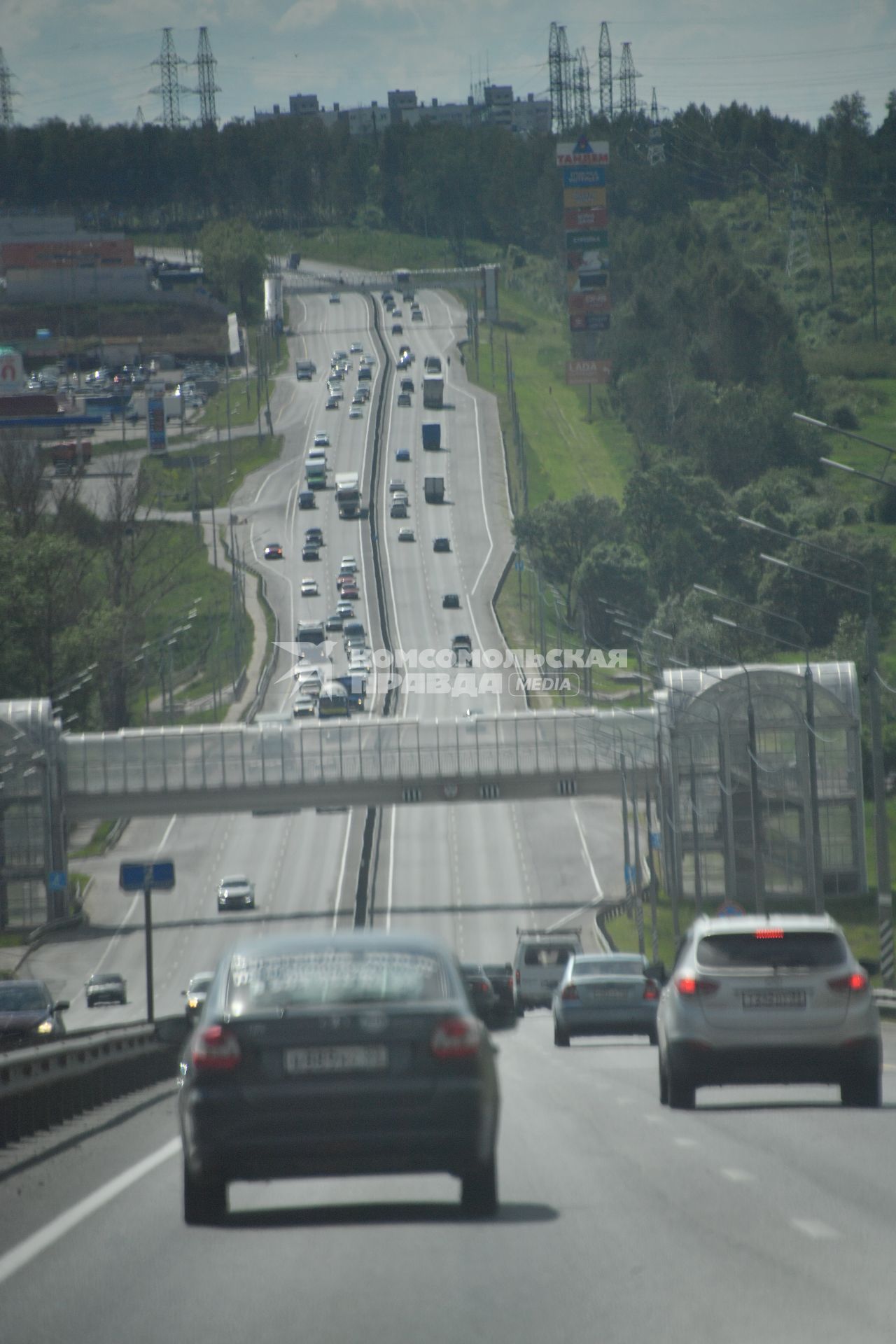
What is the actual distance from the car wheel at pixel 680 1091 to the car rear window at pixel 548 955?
97.0 ft

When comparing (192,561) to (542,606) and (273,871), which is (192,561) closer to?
(542,606)

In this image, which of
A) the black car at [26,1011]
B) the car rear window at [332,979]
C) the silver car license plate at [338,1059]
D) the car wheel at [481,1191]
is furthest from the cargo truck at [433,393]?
the silver car license plate at [338,1059]

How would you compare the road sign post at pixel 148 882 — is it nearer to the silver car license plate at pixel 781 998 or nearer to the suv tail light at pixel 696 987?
the suv tail light at pixel 696 987

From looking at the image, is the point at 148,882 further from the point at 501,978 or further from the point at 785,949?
the point at 785,949

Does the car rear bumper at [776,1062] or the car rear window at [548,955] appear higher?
the car rear bumper at [776,1062]

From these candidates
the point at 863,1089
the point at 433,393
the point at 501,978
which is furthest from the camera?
the point at 433,393

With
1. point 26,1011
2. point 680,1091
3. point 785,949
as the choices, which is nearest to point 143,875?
point 26,1011

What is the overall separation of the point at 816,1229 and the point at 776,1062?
6144mm

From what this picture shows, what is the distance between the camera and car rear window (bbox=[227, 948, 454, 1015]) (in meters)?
10.6

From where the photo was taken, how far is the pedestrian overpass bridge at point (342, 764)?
81.1m

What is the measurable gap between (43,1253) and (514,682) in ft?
328

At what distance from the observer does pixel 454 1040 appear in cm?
1050

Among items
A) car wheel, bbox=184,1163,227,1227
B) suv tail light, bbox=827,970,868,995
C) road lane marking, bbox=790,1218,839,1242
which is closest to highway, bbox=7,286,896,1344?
road lane marking, bbox=790,1218,839,1242

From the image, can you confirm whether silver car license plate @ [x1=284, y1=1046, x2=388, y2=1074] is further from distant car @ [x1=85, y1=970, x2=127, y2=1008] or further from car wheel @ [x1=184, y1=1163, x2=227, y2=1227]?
distant car @ [x1=85, y1=970, x2=127, y2=1008]
